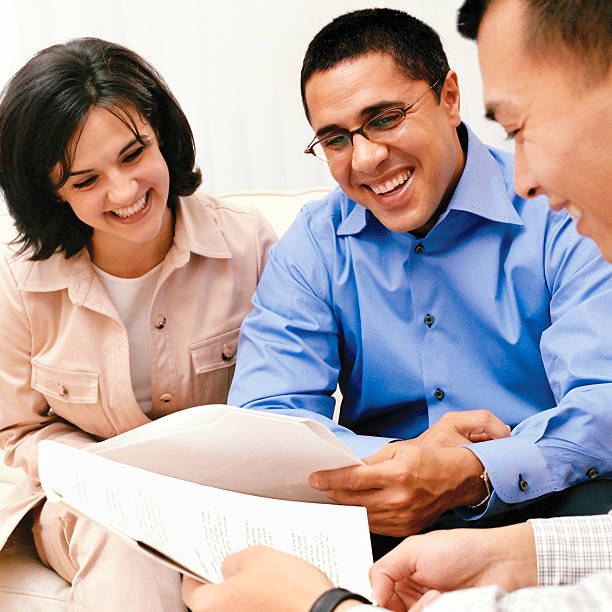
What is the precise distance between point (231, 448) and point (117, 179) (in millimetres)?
659

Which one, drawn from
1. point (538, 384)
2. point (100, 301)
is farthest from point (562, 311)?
point (100, 301)

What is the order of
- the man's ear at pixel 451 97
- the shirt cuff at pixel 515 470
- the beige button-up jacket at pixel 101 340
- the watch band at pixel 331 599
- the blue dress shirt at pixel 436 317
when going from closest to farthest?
the watch band at pixel 331 599
the shirt cuff at pixel 515 470
the blue dress shirt at pixel 436 317
the man's ear at pixel 451 97
the beige button-up jacket at pixel 101 340

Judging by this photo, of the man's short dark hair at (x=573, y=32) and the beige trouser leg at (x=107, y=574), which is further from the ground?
the man's short dark hair at (x=573, y=32)

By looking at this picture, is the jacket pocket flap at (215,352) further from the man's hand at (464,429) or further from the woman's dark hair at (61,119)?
the man's hand at (464,429)

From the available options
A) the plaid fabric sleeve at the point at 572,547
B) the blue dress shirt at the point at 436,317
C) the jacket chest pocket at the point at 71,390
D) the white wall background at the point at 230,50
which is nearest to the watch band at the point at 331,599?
the plaid fabric sleeve at the point at 572,547

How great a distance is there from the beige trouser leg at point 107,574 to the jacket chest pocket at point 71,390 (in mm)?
204

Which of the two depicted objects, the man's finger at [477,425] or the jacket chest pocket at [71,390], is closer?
the man's finger at [477,425]

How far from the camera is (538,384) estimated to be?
1.48m

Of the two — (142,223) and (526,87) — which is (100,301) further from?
(526,87)

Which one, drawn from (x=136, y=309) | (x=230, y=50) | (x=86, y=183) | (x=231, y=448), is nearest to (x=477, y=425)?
(x=231, y=448)

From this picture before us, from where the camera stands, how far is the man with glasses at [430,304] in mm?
1300

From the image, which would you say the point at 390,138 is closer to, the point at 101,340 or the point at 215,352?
the point at 215,352

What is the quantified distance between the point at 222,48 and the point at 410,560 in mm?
1993

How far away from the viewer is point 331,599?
77cm
